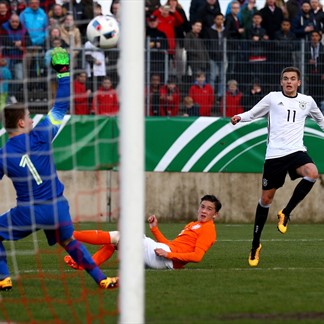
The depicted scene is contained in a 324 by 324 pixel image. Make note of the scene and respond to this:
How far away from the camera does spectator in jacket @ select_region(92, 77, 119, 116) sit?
53.9 feet

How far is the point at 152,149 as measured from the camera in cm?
2050

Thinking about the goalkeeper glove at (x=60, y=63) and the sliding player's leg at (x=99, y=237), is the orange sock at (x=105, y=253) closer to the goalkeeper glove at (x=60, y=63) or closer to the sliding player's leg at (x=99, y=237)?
the sliding player's leg at (x=99, y=237)

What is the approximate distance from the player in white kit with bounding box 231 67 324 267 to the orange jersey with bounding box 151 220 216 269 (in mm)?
1243

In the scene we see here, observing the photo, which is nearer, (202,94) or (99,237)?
(99,237)

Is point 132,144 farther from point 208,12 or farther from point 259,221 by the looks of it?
point 208,12

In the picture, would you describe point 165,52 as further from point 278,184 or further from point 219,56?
point 278,184

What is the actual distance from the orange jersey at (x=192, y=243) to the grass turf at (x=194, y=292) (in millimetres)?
180

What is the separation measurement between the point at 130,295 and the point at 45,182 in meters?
2.92

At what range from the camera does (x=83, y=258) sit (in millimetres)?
9453

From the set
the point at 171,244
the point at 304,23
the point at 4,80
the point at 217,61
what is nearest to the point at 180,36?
the point at 217,61

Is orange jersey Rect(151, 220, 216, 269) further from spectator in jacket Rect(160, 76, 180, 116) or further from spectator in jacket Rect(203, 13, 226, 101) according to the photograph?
spectator in jacket Rect(203, 13, 226, 101)

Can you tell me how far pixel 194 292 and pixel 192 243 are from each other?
165 cm

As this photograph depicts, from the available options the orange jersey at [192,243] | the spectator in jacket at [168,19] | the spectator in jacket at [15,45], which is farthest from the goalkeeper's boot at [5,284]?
the spectator in jacket at [168,19]

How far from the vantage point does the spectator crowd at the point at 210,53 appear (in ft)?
58.1
